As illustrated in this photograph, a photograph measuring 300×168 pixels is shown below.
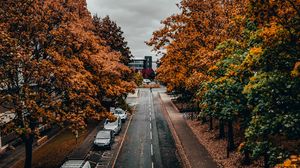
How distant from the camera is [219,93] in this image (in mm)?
15625

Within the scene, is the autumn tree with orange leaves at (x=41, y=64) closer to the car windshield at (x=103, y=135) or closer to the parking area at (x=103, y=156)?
the parking area at (x=103, y=156)

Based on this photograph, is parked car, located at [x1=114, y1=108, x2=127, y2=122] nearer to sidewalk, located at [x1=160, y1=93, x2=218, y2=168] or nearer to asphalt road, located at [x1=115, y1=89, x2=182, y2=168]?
asphalt road, located at [x1=115, y1=89, x2=182, y2=168]

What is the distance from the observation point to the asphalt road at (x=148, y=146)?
2247 centimetres

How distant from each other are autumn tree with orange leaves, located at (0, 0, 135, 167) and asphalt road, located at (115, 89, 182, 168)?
17.2 ft

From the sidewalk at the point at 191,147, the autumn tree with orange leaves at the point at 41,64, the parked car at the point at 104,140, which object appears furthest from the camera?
the parked car at the point at 104,140

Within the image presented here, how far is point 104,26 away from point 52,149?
2251 centimetres

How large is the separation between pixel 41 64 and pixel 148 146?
14.2 metres

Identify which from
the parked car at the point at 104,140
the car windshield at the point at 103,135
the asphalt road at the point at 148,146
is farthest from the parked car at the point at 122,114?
the car windshield at the point at 103,135

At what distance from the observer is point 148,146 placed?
27.3 m

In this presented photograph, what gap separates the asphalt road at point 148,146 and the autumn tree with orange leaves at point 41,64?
17.2 ft

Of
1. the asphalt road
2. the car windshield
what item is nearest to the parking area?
the asphalt road

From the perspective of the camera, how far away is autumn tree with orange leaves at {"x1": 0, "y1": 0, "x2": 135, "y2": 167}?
15.3 metres

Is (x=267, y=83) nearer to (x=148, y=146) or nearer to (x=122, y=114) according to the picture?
(x=148, y=146)

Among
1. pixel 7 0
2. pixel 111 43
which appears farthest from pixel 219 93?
pixel 111 43
